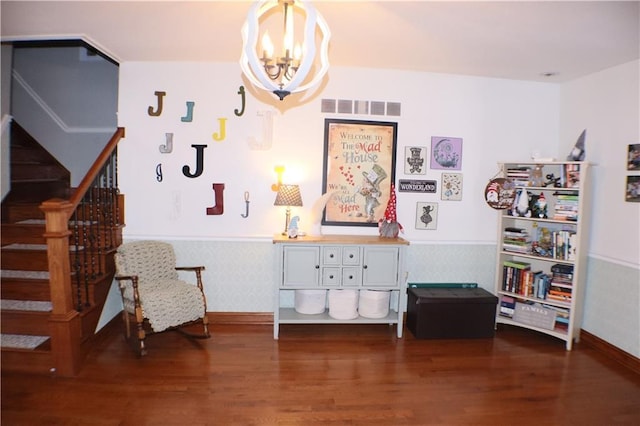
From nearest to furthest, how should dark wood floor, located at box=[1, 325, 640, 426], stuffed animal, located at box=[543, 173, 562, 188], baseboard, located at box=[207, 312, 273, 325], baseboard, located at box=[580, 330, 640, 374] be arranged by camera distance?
dark wood floor, located at box=[1, 325, 640, 426] → baseboard, located at box=[580, 330, 640, 374] → stuffed animal, located at box=[543, 173, 562, 188] → baseboard, located at box=[207, 312, 273, 325]

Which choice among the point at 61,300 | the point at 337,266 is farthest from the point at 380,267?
the point at 61,300

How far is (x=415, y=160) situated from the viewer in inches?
157

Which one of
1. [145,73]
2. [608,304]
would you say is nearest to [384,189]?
[608,304]

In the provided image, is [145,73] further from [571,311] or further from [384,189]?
[571,311]

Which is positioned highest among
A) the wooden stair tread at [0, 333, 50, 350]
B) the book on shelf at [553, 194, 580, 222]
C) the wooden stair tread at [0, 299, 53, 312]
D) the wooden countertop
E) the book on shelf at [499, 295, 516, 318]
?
the book on shelf at [553, 194, 580, 222]

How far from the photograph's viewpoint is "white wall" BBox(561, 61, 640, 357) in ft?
10.8

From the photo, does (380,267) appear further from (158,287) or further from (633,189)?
(633,189)

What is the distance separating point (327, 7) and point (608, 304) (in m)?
3.48

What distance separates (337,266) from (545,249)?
6.61 ft

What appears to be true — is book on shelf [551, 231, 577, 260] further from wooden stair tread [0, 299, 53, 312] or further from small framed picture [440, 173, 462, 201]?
wooden stair tread [0, 299, 53, 312]

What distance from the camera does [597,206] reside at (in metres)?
3.64

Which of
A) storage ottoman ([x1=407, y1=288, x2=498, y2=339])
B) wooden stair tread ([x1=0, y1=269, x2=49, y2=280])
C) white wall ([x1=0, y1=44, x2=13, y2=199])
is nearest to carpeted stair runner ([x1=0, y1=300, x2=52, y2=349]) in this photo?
wooden stair tread ([x1=0, y1=269, x2=49, y2=280])

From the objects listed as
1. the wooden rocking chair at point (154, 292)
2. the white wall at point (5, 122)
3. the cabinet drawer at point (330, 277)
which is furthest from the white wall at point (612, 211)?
the white wall at point (5, 122)

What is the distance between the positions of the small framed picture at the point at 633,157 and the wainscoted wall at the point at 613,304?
2.77ft
